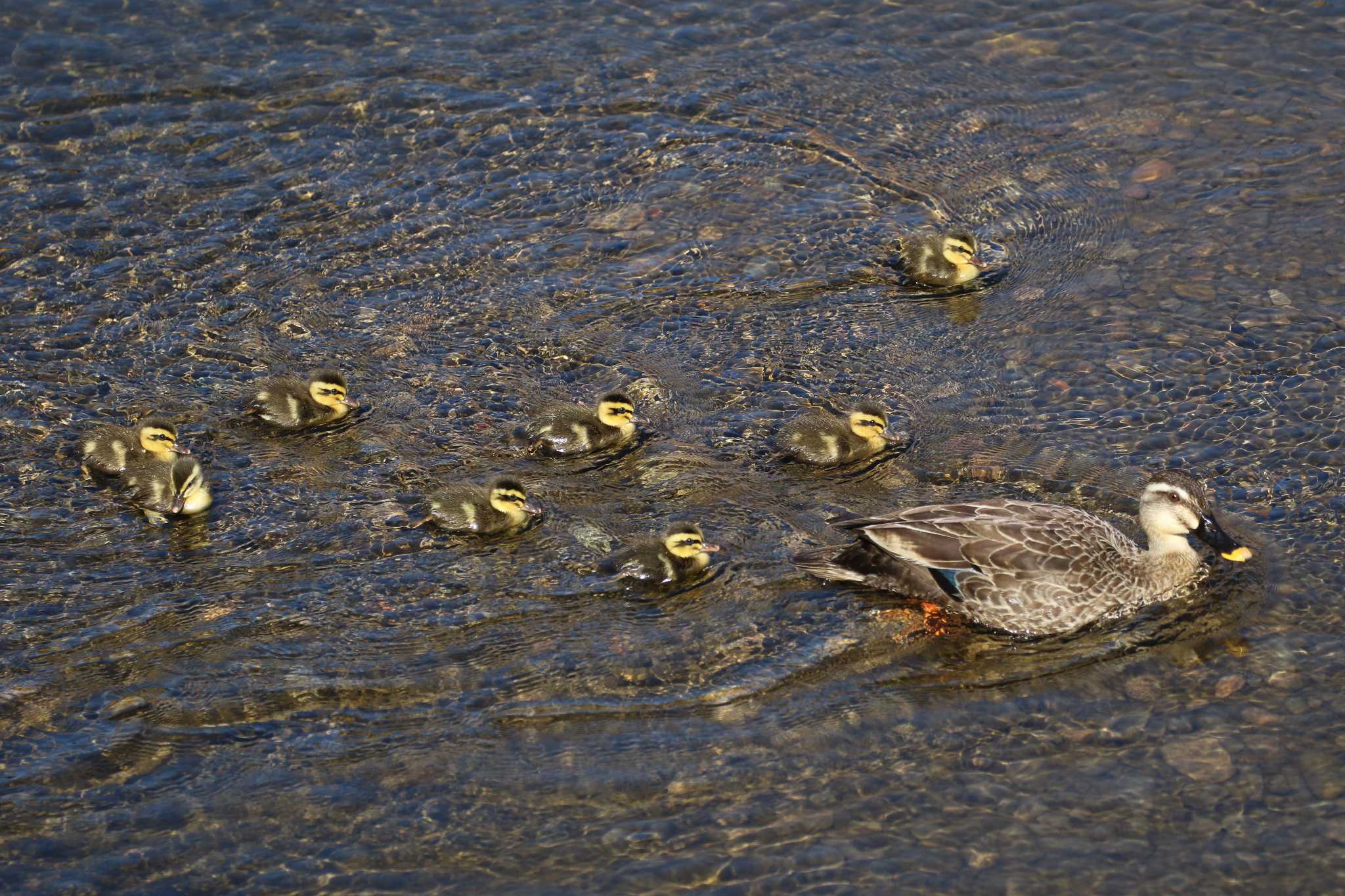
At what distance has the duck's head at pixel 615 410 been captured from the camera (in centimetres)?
734

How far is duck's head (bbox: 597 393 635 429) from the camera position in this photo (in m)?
7.34

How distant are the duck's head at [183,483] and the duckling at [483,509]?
1064 millimetres

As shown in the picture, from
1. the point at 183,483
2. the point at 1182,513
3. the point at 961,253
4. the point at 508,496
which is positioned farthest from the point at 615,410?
the point at 1182,513

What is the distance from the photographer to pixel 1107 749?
5.82 m

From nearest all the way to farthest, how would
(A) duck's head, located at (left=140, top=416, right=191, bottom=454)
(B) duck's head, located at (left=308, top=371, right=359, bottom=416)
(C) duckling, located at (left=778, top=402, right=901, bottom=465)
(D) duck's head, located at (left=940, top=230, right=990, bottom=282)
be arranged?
(A) duck's head, located at (left=140, top=416, right=191, bottom=454) < (C) duckling, located at (left=778, top=402, right=901, bottom=465) < (B) duck's head, located at (left=308, top=371, right=359, bottom=416) < (D) duck's head, located at (left=940, top=230, right=990, bottom=282)

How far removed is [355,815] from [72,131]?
597cm

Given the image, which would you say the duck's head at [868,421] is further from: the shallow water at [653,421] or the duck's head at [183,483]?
the duck's head at [183,483]

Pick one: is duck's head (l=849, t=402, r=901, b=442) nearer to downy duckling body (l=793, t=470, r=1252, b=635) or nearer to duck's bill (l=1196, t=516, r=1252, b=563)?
downy duckling body (l=793, t=470, r=1252, b=635)

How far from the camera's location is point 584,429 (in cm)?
738

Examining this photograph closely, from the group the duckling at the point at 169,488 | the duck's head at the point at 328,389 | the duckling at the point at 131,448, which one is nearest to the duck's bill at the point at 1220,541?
the duck's head at the point at 328,389

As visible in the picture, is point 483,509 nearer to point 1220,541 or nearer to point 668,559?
point 668,559

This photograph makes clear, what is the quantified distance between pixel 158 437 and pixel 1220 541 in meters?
4.72

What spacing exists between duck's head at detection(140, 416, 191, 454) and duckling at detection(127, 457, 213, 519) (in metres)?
0.13

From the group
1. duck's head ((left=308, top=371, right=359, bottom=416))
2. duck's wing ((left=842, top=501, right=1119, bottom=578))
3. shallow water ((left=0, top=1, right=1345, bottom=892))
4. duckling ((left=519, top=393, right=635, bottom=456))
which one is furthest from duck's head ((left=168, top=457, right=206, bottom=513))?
duck's wing ((left=842, top=501, right=1119, bottom=578))
